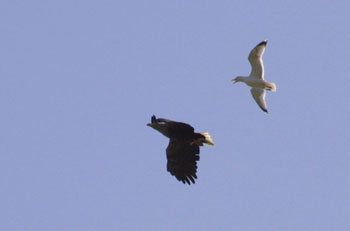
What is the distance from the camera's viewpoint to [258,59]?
30984 mm

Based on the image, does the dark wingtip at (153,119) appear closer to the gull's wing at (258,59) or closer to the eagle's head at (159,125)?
the eagle's head at (159,125)

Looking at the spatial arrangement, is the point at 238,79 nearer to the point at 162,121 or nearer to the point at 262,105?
the point at 262,105

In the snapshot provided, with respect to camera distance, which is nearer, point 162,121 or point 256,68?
point 162,121

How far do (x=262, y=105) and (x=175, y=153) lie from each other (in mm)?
4372

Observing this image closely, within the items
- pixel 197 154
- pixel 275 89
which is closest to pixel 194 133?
pixel 197 154

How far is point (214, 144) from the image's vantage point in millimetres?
27500

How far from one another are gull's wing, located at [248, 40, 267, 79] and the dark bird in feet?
12.8

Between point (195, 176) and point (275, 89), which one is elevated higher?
point (275, 89)

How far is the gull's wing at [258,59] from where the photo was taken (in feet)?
101

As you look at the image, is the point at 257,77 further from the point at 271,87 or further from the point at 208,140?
the point at 208,140

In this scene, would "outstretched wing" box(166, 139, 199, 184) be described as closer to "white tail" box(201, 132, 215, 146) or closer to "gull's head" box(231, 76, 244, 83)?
"white tail" box(201, 132, 215, 146)

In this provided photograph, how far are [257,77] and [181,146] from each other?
4367mm

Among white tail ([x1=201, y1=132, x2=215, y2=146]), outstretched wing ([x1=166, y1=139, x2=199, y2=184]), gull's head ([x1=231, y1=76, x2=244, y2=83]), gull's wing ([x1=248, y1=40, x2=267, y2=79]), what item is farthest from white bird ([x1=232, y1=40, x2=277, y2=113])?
outstretched wing ([x1=166, y1=139, x2=199, y2=184])

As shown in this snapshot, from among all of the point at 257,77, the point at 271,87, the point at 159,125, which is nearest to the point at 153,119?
the point at 159,125
